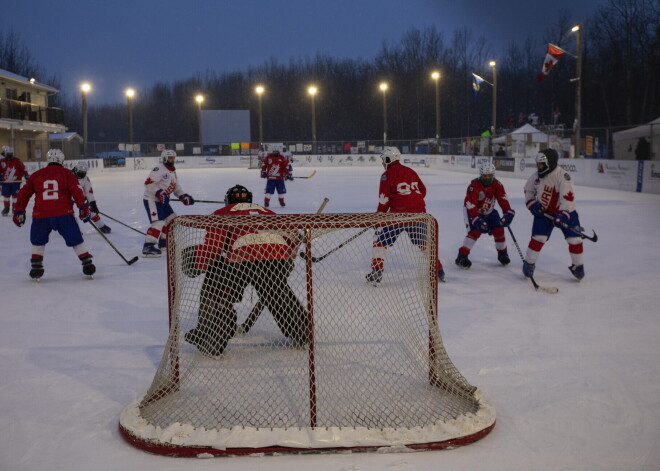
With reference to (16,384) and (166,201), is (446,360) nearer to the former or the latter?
(16,384)

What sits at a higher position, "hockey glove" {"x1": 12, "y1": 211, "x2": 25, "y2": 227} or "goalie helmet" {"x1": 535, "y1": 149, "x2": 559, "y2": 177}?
"goalie helmet" {"x1": 535, "y1": 149, "x2": 559, "y2": 177}

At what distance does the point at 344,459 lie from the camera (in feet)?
9.96

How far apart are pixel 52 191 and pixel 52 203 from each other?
13 centimetres

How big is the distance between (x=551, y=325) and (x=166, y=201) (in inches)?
211

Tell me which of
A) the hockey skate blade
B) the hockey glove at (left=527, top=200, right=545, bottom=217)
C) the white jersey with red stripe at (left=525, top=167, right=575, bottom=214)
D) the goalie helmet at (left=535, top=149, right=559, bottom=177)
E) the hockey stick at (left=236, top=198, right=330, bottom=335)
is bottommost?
the hockey skate blade

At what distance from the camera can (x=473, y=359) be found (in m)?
4.43

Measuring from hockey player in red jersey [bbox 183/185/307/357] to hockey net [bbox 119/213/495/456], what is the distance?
0.01 metres

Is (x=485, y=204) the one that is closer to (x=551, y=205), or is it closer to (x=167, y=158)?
(x=551, y=205)

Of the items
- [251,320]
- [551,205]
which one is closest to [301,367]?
[251,320]

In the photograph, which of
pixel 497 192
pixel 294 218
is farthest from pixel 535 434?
pixel 497 192

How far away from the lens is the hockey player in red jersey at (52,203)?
6.73m

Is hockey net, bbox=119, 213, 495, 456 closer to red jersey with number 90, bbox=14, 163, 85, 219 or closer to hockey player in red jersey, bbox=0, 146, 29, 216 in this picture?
red jersey with number 90, bbox=14, 163, 85, 219

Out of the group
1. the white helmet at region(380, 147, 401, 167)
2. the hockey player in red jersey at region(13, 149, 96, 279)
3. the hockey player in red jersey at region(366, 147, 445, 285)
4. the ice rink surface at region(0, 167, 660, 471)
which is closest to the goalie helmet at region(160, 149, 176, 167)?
the ice rink surface at region(0, 167, 660, 471)

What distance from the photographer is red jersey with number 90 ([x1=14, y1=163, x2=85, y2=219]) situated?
6.72 m
